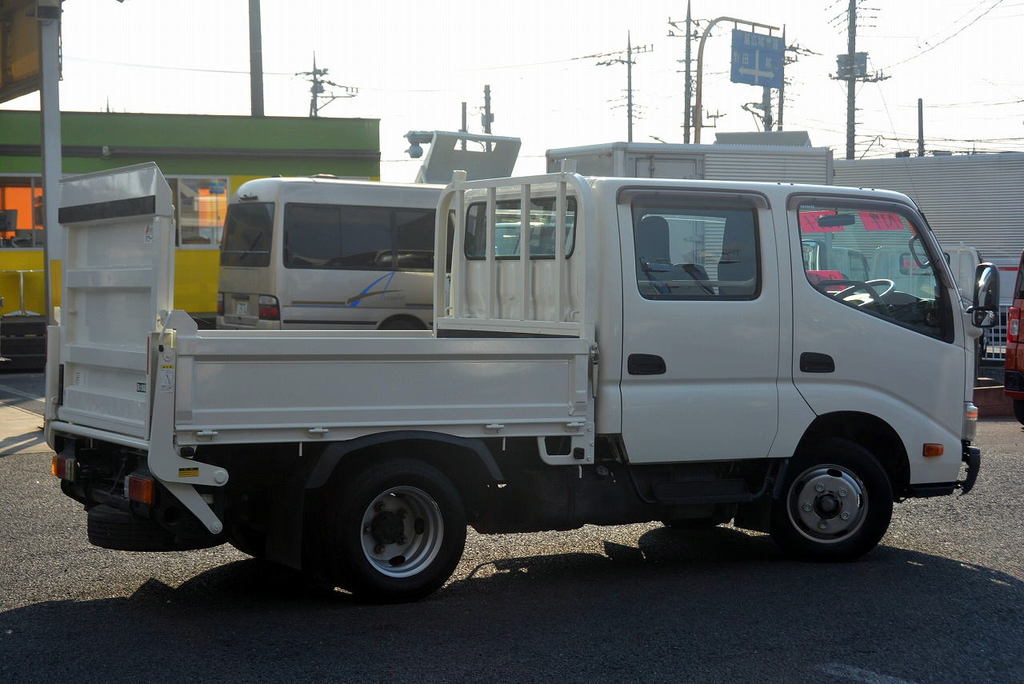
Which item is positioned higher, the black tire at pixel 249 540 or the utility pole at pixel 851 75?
the utility pole at pixel 851 75

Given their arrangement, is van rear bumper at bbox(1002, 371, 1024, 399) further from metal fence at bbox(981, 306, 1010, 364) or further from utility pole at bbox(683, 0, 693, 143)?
utility pole at bbox(683, 0, 693, 143)

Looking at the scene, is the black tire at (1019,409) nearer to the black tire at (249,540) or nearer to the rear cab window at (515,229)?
the rear cab window at (515,229)

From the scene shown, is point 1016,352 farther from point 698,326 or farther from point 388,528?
point 388,528

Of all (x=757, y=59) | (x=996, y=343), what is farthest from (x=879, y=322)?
(x=757, y=59)

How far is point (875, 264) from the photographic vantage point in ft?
24.6

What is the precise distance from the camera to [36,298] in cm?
2095

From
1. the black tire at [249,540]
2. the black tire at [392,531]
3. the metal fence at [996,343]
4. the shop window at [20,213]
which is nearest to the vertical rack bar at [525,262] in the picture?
the black tire at [392,531]

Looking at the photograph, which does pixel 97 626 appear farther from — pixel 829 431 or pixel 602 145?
pixel 602 145

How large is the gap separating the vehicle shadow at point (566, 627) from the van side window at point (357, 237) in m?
9.26

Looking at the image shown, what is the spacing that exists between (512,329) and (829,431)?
1980 millimetres

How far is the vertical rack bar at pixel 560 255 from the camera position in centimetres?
704

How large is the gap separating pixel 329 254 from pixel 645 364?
32.9ft

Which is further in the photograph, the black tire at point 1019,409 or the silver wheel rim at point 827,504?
the black tire at point 1019,409

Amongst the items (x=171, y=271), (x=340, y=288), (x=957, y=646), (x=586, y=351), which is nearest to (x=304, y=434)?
(x=171, y=271)
